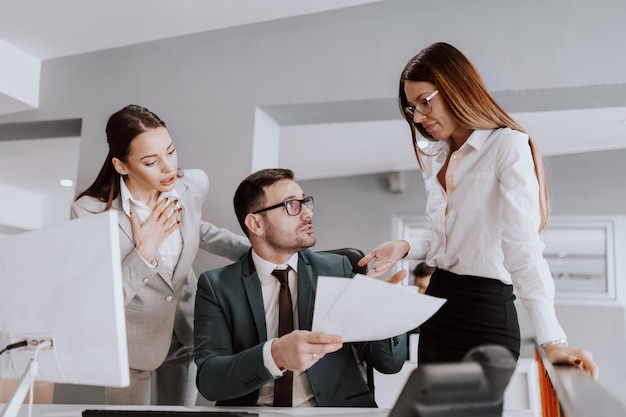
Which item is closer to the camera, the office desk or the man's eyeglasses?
the office desk

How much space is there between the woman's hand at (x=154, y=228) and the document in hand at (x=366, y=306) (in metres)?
0.92

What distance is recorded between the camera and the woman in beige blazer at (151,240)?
6.50 ft

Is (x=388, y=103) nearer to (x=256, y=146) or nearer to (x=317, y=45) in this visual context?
(x=317, y=45)

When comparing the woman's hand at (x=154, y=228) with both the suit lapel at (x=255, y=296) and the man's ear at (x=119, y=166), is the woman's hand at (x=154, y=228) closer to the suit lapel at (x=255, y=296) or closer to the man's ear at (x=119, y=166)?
the man's ear at (x=119, y=166)

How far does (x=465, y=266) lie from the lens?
153 cm

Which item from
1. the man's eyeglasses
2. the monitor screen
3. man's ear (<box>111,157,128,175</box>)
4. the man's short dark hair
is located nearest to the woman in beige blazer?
man's ear (<box>111,157,128,175</box>)

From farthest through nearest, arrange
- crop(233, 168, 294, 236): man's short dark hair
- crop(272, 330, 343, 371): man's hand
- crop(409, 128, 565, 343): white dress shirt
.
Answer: crop(233, 168, 294, 236): man's short dark hair
crop(409, 128, 565, 343): white dress shirt
crop(272, 330, 343, 371): man's hand

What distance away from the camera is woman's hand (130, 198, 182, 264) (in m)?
1.92

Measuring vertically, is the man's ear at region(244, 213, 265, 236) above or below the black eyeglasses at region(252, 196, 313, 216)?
below

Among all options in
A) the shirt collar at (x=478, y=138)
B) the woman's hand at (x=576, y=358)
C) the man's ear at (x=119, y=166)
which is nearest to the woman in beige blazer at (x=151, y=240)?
the man's ear at (x=119, y=166)

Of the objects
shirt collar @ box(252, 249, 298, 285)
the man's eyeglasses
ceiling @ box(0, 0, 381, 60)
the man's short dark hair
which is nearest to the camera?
the man's eyeglasses

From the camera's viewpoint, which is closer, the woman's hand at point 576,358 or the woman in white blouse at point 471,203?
the woman's hand at point 576,358

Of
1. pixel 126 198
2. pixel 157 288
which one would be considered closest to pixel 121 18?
pixel 126 198

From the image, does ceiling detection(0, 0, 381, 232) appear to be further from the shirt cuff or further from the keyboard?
the keyboard
